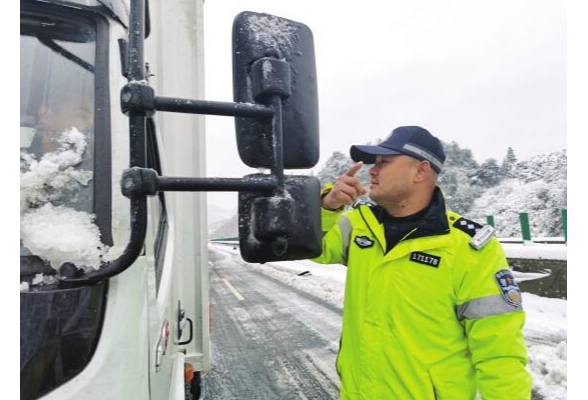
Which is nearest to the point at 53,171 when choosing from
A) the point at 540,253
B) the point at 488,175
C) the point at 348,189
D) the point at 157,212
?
the point at 157,212

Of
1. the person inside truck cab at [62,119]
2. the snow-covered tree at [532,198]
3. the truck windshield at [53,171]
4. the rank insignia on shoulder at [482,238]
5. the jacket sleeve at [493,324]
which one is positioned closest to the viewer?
the truck windshield at [53,171]

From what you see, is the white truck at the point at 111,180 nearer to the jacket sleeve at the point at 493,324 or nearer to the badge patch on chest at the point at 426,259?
the badge patch on chest at the point at 426,259

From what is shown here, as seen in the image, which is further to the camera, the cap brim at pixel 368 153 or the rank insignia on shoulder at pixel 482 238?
the cap brim at pixel 368 153

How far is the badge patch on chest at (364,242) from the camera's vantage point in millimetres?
1962

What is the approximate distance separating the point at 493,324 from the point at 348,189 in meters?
0.82

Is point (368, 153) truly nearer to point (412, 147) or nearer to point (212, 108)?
point (412, 147)

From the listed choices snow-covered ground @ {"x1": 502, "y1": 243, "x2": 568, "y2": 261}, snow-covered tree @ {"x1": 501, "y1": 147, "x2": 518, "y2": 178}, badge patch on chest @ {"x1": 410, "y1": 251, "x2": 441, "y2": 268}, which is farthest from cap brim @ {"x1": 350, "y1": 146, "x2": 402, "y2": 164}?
snow-covered tree @ {"x1": 501, "y1": 147, "x2": 518, "y2": 178}

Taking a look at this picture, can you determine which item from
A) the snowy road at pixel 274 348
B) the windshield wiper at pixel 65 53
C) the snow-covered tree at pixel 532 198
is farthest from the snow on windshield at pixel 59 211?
the snow-covered tree at pixel 532 198

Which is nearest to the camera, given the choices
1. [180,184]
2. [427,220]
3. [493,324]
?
[180,184]

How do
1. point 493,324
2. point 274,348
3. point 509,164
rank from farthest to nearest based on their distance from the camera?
1. point 509,164
2. point 274,348
3. point 493,324

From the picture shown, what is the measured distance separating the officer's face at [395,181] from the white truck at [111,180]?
0.90 metres

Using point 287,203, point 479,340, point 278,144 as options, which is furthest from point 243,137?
point 479,340

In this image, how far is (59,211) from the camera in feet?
3.34

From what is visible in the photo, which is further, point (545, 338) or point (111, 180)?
point (545, 338)
